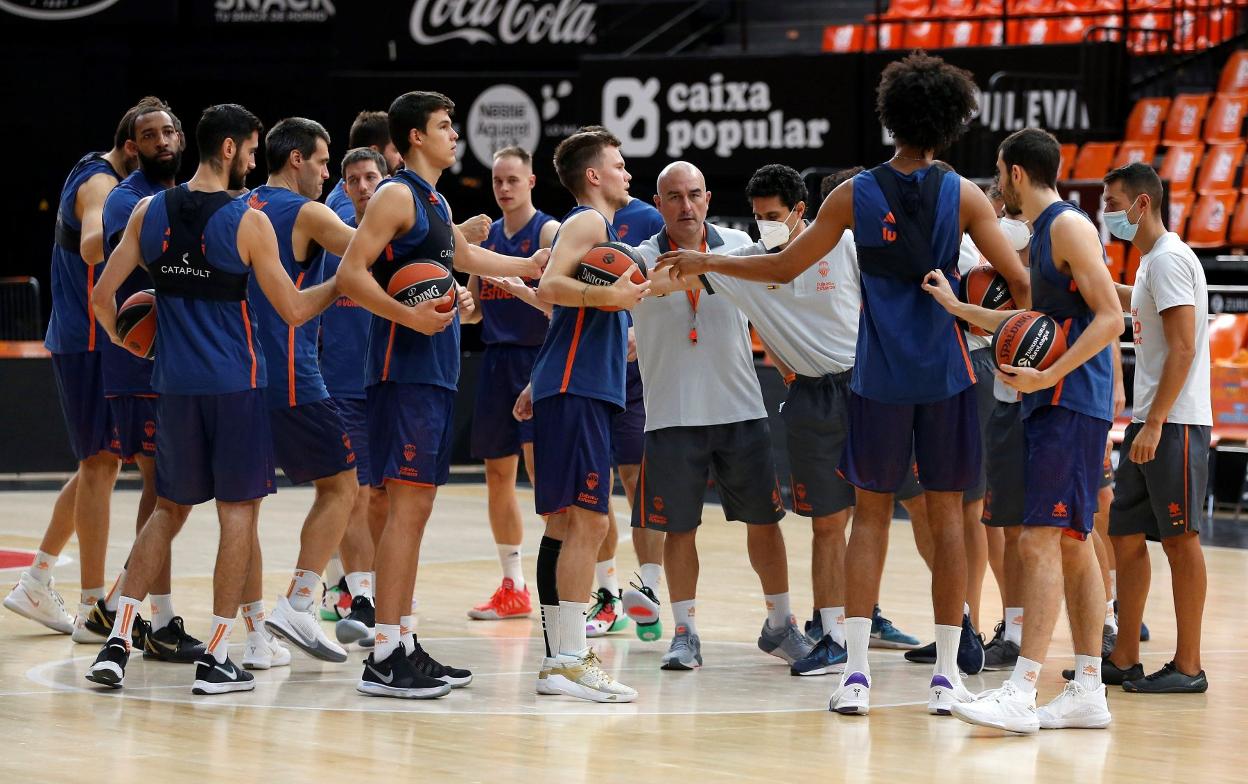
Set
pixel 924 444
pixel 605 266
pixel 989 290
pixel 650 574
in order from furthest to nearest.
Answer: pixel 650 574
pixel 605 266
pixel 989 290
pixel 924 444

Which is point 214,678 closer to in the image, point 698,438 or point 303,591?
point 303,591

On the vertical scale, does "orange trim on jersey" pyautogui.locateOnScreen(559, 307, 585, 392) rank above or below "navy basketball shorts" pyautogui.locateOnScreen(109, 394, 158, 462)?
above

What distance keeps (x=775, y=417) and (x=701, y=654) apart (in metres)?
6.38

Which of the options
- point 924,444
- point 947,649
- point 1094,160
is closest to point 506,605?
point 947,649

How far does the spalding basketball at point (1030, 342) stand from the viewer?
5.88 meters

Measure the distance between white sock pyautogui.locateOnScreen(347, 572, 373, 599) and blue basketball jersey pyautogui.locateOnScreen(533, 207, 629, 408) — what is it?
1.89 meters

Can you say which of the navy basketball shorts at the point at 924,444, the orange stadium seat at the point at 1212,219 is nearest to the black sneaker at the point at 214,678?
the navy basketball shorts at the point at 924,444

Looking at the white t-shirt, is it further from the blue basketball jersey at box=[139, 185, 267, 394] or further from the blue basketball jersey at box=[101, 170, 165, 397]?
the blue basketball jersey at box=[101, 170, 165, 397]

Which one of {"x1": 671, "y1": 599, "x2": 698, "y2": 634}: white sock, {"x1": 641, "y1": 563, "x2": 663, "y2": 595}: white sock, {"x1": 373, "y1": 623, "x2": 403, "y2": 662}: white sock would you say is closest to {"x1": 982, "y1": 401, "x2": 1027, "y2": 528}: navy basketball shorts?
{"x1": 671, "y1": 599, "x2": 698, "y2": 634}: white sock

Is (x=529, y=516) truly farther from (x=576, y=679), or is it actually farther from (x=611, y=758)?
(x=611, y=758)

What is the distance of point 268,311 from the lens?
738 centimetres

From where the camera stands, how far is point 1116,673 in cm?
688

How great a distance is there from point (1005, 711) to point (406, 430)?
7.84 ft

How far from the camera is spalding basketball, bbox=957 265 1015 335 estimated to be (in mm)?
6258
